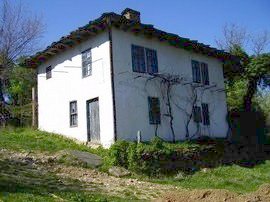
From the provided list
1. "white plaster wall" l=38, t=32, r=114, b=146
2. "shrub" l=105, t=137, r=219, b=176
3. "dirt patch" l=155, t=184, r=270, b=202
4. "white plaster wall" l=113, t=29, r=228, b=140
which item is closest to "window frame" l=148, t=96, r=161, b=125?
"white plaster wall" l=113, t=29, r=228, b=140

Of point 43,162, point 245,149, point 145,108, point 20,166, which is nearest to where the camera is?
point 20,166

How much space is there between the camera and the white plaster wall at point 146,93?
65.1 feet

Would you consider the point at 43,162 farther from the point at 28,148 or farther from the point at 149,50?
the point at 149,50

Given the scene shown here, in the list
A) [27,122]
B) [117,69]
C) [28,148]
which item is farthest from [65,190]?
[27,122]

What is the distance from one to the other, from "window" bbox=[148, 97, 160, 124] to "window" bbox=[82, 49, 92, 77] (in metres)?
3.50

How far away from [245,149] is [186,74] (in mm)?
5675

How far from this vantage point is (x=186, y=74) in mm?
24109

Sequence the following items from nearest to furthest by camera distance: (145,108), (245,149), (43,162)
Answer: (43,162) < (145,108) < (245,149)

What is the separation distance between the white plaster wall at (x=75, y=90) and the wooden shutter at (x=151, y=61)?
2664 mm

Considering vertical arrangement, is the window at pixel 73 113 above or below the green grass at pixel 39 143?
above

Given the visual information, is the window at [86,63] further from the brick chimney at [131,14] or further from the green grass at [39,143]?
the green grass at [39,143]

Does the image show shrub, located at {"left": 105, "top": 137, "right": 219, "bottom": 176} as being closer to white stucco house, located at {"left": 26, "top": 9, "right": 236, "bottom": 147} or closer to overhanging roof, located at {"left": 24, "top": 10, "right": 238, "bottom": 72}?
white stucco house, located at {"left": 26, "top": 9, "right": 236, "bottom": 147}

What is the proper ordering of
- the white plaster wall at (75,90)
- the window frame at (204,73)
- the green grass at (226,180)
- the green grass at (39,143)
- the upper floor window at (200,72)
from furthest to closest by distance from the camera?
the window frame at (204,73)
the upper floor window at (200,72)
the white plaster wall at (75,90)
the green grass at (39,143)
the green grass at (226,180)

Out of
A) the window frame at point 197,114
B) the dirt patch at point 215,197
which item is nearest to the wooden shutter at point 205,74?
the window frame at point 197,114
